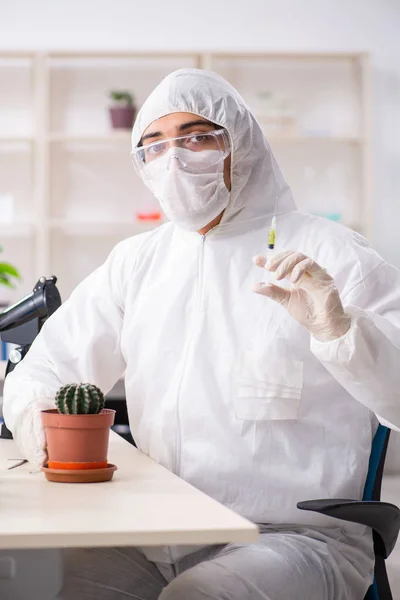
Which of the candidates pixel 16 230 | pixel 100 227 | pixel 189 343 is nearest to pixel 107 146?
pixel 100 227

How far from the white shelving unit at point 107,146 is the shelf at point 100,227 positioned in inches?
0.4

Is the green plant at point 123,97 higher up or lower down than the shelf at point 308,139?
higher up

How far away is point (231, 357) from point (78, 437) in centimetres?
44

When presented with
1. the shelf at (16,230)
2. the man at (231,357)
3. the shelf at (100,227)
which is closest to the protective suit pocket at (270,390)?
the man at (231,357)

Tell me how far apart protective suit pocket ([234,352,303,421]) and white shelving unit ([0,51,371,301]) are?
3.45 m

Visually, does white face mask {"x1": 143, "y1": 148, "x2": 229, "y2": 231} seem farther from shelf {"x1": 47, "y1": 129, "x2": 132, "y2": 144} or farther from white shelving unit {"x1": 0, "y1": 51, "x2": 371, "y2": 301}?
white shelving unit {"x1": 0, "y1": 51, "x2": 371, "y2": 301}

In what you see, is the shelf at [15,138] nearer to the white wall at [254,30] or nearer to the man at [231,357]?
the white wall at [254,30]

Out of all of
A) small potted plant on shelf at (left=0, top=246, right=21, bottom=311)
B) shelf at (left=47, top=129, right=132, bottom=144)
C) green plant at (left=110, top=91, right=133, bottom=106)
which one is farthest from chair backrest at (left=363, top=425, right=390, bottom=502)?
green plant at (left=110, top=91, right=133, bottom=106)

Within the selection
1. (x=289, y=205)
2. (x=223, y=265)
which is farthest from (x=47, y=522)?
(x=289, y=205)

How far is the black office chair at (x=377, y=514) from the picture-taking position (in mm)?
1312

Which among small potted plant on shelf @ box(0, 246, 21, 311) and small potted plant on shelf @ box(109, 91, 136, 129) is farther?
small potted plant on shelf @ box(109, 91, 136, 129)

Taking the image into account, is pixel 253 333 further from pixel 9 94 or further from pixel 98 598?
pixel 9 94

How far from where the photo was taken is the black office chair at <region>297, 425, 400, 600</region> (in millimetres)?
1312

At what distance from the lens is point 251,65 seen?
5.12 m
